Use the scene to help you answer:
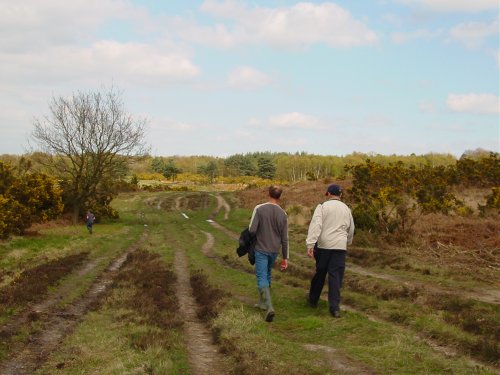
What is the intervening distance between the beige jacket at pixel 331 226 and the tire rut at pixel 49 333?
5.02m

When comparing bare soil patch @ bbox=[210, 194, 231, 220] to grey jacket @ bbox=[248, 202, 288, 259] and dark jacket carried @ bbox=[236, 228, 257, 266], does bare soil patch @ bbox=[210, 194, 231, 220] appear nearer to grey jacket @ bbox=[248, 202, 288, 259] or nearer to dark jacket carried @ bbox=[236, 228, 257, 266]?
dark jacket carried @ bbox=[236, 228, 257, 266]

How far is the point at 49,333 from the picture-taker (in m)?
9.06

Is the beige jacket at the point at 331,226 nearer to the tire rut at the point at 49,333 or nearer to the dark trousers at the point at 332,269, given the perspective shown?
the dark trousers at the point at 332,269

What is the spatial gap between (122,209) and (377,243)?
141ft

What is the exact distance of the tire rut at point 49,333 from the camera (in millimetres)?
7207

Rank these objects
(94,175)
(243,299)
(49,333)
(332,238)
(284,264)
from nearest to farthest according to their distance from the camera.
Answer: (49,333), (332,238), (284,264), (243,299), (94,175)

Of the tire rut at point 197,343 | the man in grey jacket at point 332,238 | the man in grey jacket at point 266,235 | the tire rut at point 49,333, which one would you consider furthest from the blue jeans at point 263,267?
the tire rut at point 49,333

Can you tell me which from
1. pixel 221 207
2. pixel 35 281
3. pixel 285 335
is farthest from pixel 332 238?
pixel 221 207

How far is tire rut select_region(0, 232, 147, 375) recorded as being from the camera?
23.6ft

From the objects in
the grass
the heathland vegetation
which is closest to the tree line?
the heathland vegetation

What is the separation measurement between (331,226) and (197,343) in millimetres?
3447

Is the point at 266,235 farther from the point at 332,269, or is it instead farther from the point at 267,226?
the point at 332,269

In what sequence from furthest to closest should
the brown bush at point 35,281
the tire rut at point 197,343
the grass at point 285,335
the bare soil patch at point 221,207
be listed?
the bare soil patch at point 221,207
the brown bush at point 35,281
the tire rut at point 197,343
the grass at point 285,335

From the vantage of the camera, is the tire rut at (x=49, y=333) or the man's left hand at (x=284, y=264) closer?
the tire rut at (x=49, y=333)
